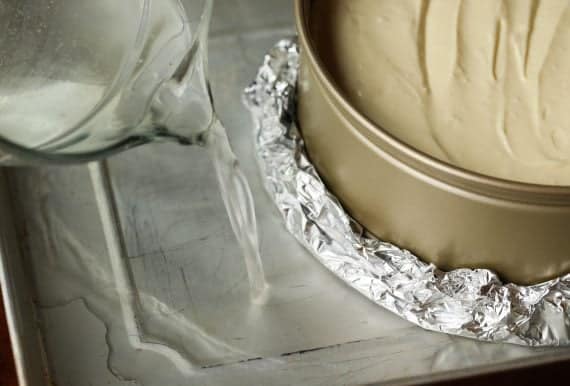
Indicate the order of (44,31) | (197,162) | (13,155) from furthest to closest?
(197,162), (44,31), (13,155)

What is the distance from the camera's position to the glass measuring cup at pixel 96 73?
744mm

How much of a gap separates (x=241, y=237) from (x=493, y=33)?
38 cm

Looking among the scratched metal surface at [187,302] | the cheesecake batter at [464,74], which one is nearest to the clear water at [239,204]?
the scratched metal surface at [187,302]

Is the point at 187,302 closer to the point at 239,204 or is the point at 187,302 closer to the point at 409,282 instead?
the point at 239,204

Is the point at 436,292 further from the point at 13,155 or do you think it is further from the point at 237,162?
the point at 13,155

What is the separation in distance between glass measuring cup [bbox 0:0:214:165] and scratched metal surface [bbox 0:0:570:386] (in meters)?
0.18

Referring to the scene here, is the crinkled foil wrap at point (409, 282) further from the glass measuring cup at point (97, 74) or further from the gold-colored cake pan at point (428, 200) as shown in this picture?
the glass measuring cup at point (97, 74)

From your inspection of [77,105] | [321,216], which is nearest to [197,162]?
[321,216]

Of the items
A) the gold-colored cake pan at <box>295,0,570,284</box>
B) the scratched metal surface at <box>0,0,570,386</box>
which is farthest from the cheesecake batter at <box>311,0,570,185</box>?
the scratched metal surface at <box>0,0,570,386</box>

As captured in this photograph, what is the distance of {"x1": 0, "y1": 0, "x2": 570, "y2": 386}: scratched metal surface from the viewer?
895mm

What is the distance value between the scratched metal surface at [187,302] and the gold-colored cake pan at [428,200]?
9 cm

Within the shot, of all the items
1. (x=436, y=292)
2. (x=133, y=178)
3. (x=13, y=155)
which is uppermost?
(x=13, y=155)

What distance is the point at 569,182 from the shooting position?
0.87m

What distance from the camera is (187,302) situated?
Answer: 3.11 ft
